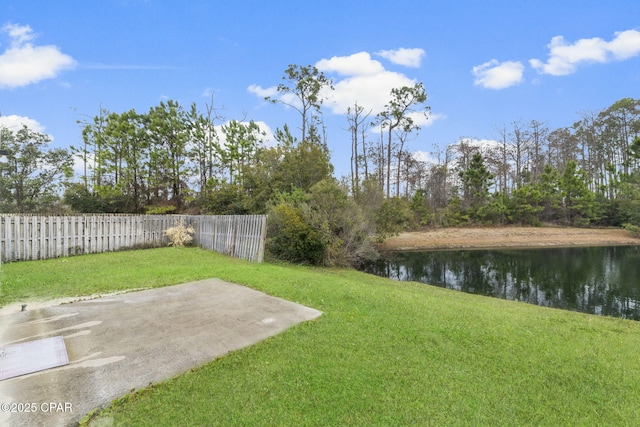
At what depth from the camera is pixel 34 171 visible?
20.1 metres

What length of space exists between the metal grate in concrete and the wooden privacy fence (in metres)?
6.35

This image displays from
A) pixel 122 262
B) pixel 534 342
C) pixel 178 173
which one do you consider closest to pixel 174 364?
pixel 534 342

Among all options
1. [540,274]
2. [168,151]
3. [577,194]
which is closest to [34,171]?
[168,151]

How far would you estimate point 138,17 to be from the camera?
303 inches

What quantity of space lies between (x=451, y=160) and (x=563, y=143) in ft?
37.5

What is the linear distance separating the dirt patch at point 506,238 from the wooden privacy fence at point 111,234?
12671 millimetres

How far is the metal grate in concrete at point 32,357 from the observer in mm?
2451

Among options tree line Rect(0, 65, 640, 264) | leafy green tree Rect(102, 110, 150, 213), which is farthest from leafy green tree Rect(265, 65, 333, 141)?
leafy green tree Rect(102, 110, 150, 213)

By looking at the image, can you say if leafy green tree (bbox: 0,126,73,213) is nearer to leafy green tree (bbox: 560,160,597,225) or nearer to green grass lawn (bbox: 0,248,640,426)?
green grass lawn (bbox: 0,248,640,426)

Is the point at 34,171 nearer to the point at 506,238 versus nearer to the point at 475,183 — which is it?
the point at 506,238

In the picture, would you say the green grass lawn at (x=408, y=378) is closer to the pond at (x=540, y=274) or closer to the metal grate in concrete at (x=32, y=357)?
the metal grate in concrete at (x=32, y=357)

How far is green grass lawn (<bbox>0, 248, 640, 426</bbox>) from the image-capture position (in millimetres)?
2014

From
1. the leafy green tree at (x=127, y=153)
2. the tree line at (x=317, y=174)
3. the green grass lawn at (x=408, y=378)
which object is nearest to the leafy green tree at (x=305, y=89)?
the tree line at (x=317, y=174)

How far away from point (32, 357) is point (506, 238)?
26638mm
